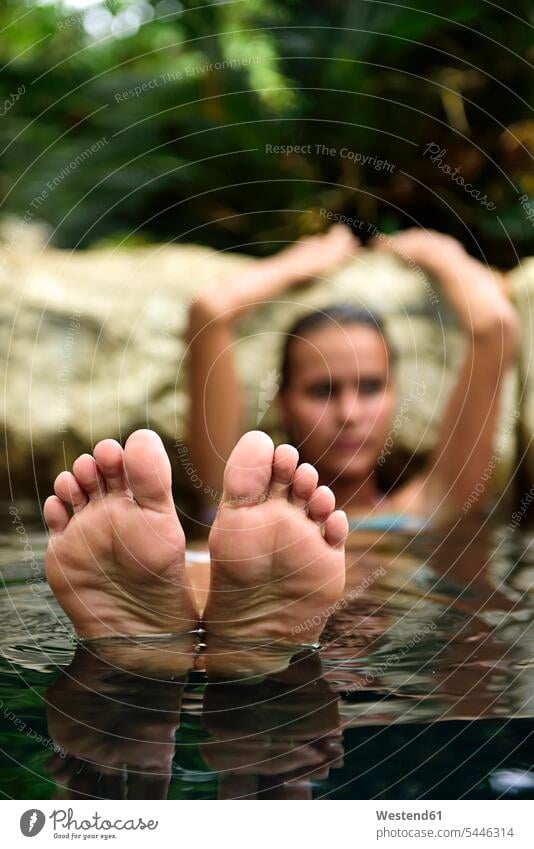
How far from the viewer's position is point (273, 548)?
3.12 feet

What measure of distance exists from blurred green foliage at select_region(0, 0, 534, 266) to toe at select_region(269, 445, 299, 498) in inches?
62.9

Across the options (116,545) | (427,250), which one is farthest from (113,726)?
(427,250)

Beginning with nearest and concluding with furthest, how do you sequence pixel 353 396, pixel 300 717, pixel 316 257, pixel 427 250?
1. pixel 300 717
2. pixel 353 396
3. pixel 427 250
4. pixel 316 257

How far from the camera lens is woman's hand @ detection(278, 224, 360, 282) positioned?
6.68ft

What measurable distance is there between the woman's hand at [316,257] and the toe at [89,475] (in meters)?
1.09

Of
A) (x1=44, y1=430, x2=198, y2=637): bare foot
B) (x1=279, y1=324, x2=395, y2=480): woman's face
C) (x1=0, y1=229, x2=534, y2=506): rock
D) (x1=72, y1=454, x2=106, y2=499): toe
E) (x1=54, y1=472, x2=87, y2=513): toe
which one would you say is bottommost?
(x1=44, y1=430, x2=198, y2=637): bare foot

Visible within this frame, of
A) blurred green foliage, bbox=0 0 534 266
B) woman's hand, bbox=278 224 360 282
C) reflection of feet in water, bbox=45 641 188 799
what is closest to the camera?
reflection of feet in water, bbox=45 641 188 799

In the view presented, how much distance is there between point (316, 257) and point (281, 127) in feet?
1.95

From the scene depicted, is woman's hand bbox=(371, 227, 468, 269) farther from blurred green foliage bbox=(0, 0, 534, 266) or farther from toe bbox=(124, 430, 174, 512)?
toe bbox=(124, 430, 174, 512)

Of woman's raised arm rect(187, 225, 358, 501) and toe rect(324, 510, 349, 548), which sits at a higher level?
woman's raised arm rect(187, 225, 358, 501)

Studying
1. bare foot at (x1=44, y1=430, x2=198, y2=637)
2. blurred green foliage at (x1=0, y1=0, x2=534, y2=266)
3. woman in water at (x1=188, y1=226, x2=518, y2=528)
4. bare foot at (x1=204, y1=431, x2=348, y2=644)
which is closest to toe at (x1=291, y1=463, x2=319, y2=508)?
bare foot at (x1=204, y1=431, x2=348, y2=644)

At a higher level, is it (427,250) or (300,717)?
(427,250)

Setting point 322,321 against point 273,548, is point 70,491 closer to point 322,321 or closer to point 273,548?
point 273,548
